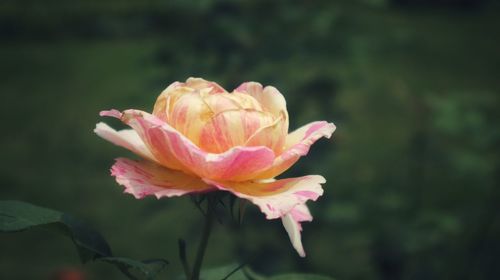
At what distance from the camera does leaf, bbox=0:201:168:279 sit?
27.8 inches

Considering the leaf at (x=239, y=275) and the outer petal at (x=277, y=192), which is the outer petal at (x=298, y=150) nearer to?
the outer petal at (x=277, y=192)

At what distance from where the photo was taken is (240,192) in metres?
0.72

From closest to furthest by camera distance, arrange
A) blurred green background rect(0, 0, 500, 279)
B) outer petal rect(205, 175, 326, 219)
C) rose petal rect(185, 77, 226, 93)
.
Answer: outer petal rect(205, 175, 326, 219)
rose petal rect(185, 77, 226, 93)
blurred green background rect(0, 0, 500, 279)

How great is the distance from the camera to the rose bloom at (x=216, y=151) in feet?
2.26

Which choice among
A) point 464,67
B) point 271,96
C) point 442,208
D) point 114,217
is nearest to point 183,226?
point 114,217

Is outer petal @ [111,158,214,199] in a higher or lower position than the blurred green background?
higher

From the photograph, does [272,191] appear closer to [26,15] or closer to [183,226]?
[183,226]

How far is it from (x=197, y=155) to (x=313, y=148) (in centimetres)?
168

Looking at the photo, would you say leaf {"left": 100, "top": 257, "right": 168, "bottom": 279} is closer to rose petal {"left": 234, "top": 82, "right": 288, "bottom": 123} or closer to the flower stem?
the flower stem

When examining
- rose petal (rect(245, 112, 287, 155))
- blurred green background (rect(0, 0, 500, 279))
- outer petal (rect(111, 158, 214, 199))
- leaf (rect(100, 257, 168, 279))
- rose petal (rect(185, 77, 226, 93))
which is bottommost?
blurred green background (rect(0, 0, 500, 279))

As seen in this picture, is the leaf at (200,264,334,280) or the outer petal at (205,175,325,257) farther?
the leaf at (200,264,334,280)

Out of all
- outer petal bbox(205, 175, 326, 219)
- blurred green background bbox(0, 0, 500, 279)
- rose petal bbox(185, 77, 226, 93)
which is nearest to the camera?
outer petal bbox(205, 175, 326, 219)

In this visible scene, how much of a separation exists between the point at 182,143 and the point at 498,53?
6.60 m

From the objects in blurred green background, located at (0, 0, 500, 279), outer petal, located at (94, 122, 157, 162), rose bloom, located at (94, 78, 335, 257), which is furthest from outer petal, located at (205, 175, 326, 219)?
blurred green background, located at (0, 0, 500, 279)
